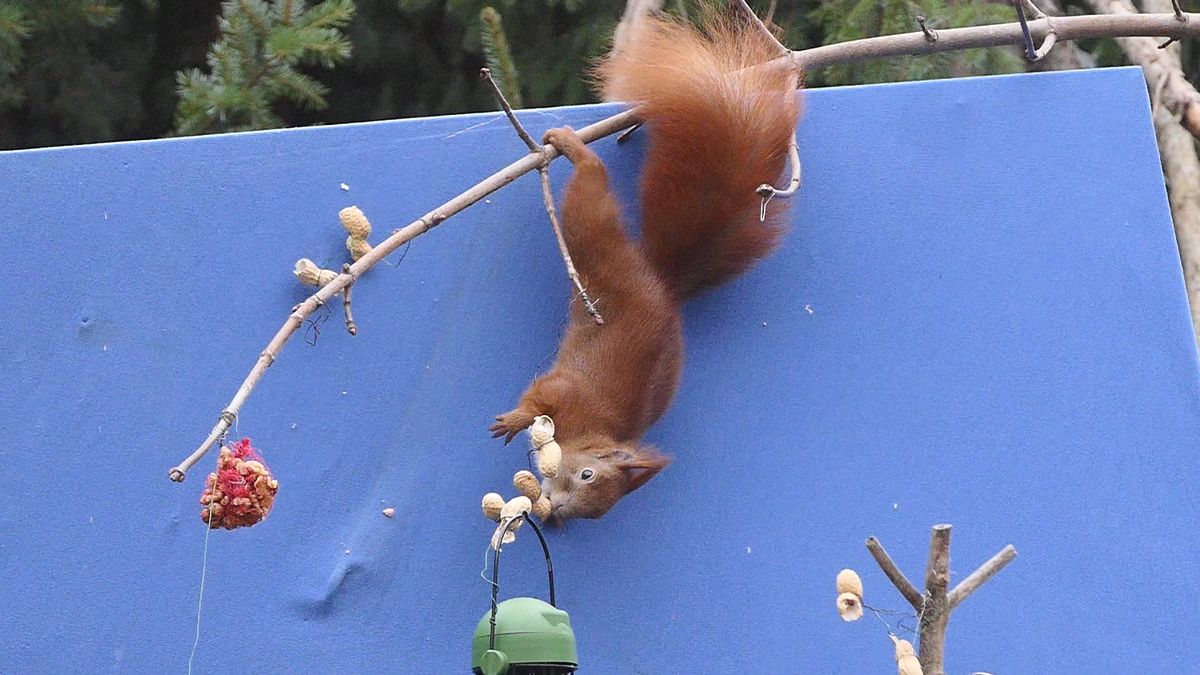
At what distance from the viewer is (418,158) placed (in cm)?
198

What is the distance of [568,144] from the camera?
→ 6.00 feet

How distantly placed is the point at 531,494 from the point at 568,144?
0.47 metres

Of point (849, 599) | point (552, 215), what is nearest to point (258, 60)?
point (552, 215)

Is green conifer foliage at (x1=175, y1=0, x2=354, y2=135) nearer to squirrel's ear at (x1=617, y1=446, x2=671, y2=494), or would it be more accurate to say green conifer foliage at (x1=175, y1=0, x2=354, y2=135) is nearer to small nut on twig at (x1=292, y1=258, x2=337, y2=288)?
small nut on twig at (x1=292, y1=258, x2=337, y2=288)

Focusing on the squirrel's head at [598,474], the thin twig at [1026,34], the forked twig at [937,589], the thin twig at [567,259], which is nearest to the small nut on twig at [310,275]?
the thin twig at [567,259]

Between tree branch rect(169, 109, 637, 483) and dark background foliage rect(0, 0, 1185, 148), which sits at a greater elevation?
dark background foliage rect(0, 0, 1185, 148)

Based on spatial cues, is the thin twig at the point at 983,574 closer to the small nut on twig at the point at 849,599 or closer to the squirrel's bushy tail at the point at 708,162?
the small nut on twig at the point at 849,599

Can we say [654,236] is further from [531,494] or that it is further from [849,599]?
[849,599]

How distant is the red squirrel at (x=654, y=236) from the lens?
170 cm

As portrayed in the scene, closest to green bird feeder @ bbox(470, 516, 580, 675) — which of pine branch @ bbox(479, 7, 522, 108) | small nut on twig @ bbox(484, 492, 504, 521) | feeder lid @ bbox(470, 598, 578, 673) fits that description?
feeder lid @ bbox(470, 598, 578, 673)

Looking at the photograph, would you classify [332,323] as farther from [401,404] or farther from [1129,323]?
[1129,323]

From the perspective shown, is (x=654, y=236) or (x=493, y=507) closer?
(x=493, y=507)

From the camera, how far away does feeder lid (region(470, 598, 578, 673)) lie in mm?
1311

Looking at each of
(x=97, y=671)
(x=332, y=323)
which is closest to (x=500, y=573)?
(x=332, y=323)
